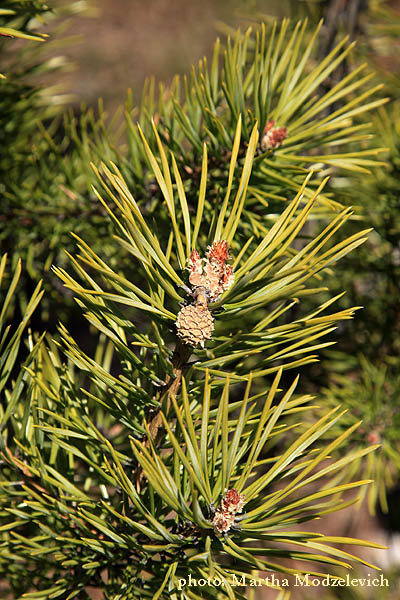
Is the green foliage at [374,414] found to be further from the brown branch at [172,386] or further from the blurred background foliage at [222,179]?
the brown branch at [172,386]

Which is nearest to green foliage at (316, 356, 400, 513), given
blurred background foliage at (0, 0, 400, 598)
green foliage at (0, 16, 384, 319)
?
blurred background foliage at (0, 0, 400, 598)

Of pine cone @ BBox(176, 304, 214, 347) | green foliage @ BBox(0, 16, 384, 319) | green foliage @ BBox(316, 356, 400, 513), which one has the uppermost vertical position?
green foliage @ BBox(0, 16, 384, 319)

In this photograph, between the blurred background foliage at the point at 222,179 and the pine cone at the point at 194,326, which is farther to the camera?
the blurred background foliage at the point at 222,179

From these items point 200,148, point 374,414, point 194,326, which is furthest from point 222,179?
point 374,414

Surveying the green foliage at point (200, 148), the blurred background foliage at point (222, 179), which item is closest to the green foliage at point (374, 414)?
the blurred background foliage at point (222, 179)

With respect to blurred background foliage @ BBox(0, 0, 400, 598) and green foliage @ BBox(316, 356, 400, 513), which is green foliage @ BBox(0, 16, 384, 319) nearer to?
blurred background foliage @ BBox(0, 0, 400, 598)

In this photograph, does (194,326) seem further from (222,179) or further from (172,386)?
(222,179)

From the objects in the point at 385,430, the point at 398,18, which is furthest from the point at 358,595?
the point at 398,18

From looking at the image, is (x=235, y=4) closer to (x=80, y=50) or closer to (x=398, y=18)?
(x=80, y=50)
